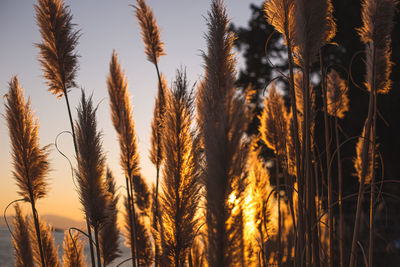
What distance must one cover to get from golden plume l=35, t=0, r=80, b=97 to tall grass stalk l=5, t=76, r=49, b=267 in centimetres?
30

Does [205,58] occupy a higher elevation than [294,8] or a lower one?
lower

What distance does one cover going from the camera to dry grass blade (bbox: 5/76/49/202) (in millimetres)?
2670

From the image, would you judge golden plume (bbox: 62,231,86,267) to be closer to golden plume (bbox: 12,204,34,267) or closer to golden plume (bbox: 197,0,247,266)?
golden plume (bbox: 12,204,34,267)

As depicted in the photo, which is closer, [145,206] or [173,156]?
[173,156]

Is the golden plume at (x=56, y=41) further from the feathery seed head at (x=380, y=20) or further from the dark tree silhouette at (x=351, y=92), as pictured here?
the dark tree silhouette at (x=351, y=92)

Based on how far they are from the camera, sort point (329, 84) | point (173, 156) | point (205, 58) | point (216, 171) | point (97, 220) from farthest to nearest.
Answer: point (329, 84)
point (97, 220)
point (205, 58)
point (173, 156)
point (216, 171)

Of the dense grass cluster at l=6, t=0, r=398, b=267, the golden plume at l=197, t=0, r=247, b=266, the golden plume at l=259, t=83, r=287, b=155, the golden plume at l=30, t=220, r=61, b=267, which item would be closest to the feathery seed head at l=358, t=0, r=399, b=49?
the dense grass cluster at l=6, t=0, r=398, b=267

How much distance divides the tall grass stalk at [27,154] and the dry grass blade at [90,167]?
0.58 m

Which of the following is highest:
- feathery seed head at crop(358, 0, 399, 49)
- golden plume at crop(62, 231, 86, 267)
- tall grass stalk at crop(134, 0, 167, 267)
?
tall grass stalk at crop(134, 0, 167, 267)

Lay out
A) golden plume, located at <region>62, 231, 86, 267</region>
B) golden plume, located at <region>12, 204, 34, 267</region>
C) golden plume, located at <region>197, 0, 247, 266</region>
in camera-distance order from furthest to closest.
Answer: golden plume, located at <region>12, 204, 34, 267</region> → golden plume, located at <region>62, 231, 86, 267</region> → golden plume, located at <region>197, 0, 247, 266</region>

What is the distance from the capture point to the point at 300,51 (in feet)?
5.30

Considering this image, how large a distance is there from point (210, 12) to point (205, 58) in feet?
0.90

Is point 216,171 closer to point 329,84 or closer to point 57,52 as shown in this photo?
point 57,52

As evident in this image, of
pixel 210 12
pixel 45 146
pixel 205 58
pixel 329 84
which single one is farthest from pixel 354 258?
pixel 45 146
